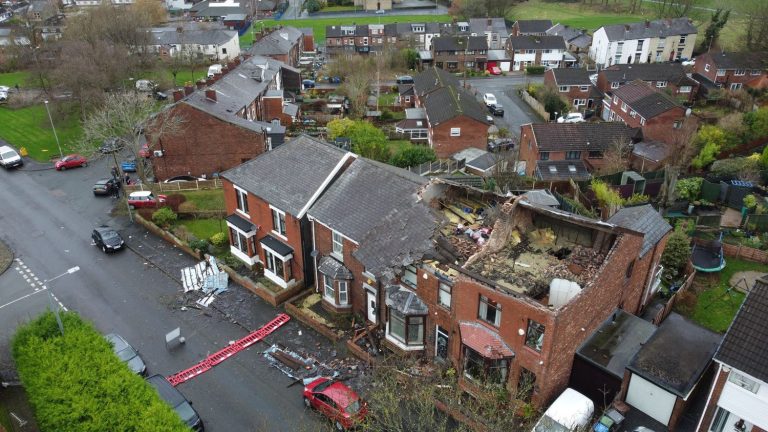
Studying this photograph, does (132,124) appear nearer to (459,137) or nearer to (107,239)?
(107,239)

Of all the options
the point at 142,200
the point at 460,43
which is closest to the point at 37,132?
the point at 142,200

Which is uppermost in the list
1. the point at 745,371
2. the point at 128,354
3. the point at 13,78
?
the point at 745,371

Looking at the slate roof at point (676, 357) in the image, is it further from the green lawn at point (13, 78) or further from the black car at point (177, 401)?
the green lawn at point (13, 78)

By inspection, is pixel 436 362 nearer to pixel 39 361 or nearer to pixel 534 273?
pixel 534 273

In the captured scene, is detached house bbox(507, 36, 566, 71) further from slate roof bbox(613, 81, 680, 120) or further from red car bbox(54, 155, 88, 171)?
red car bbox(54, 155, 88, 171)

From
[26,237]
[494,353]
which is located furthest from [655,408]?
[26,237]

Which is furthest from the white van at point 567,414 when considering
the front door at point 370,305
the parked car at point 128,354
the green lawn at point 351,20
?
the green lawn at point 351,20

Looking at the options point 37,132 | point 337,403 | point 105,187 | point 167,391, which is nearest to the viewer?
point 337,403
